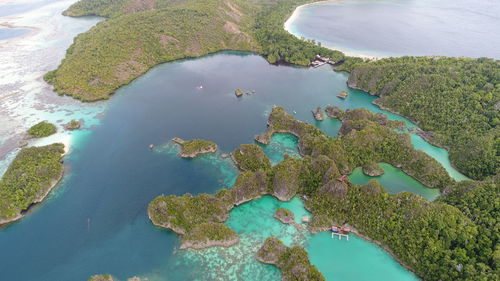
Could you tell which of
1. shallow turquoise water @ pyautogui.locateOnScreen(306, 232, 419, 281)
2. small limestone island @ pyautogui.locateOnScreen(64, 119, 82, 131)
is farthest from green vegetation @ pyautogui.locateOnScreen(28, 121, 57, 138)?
shallow turquoise water @ pyautogui.locateOnScreen(306, 232, 419, 281)

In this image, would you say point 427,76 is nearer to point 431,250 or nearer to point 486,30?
point 431,250

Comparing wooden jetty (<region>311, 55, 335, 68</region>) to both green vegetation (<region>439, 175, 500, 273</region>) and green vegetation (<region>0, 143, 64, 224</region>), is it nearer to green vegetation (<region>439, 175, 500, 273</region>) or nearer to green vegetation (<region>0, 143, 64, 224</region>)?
green vegetation (<region>439, 175, 500, 273</region>)

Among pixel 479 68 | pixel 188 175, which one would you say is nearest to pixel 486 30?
pixel 479 68

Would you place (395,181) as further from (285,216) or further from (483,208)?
(285,216)

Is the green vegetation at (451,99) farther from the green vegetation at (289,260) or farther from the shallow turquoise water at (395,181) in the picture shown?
the green vegetation at (289,260)

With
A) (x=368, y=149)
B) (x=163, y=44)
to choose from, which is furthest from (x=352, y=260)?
(x=163, y=44)
